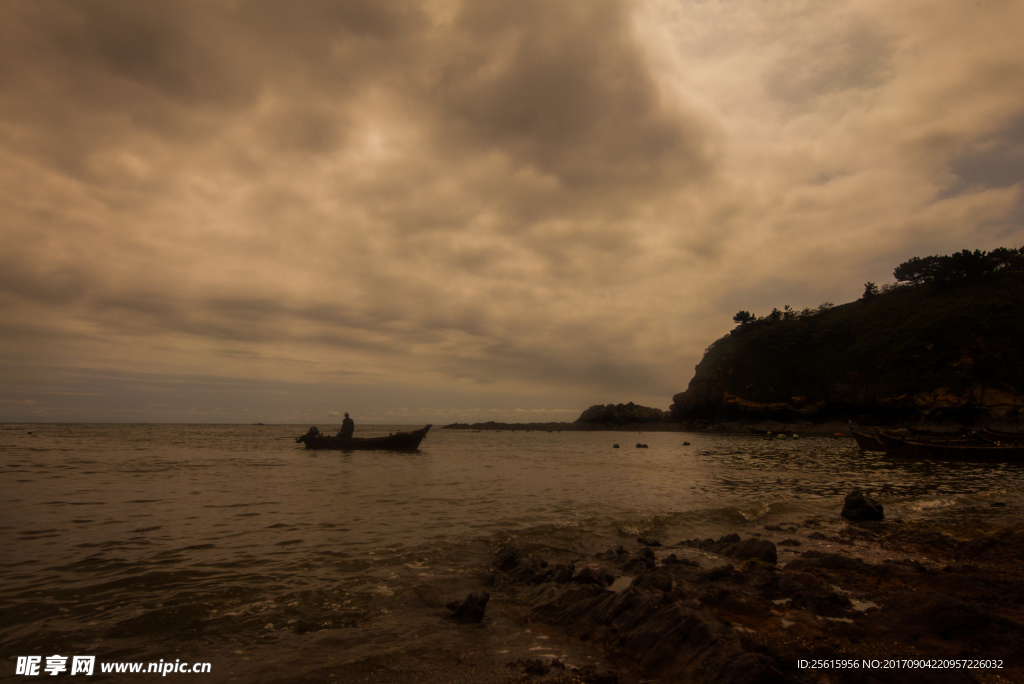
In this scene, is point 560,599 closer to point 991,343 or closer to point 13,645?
point 13,645

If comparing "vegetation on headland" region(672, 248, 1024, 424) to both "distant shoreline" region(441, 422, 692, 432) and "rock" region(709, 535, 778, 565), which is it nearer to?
"distant shoreline" region(441, 422, 692, 432)

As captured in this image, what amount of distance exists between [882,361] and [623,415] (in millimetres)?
56526

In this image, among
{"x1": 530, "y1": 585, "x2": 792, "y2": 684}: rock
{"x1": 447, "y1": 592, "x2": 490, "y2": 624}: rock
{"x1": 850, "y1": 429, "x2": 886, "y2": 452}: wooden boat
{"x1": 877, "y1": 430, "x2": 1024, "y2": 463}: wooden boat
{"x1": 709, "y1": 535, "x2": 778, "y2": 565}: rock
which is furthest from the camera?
{"x1": 850, "y1": 429, "x2": 886, "y2": 452}: wooden boat

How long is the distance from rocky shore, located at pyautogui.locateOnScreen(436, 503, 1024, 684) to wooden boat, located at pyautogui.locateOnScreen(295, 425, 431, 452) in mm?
29257

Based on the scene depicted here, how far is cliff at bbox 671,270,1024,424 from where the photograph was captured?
2096 inches

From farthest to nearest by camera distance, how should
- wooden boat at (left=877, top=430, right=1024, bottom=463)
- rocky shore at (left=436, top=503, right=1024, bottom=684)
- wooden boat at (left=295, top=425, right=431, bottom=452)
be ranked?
wooden boat at (left=295, top=425, right=431, bottom=452) → wooden boat at (left=877, top=430, right=1024, bottom=463) → rocky shore at (left=436, top=503, right=1024, bottom=684)

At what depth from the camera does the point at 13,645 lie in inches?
203

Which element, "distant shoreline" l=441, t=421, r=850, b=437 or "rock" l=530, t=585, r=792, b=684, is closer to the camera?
"rock" l=530, t=585, r=792, b=684

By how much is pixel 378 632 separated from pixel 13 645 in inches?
154

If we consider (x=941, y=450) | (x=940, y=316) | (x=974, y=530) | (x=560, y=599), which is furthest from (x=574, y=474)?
(x=940, y=316)

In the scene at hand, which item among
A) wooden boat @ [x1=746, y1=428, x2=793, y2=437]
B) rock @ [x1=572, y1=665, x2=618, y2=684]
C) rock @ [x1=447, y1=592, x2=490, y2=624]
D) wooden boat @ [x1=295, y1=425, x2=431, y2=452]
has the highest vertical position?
rock @ [x1=572, y1=665, x2=618, y2=684]

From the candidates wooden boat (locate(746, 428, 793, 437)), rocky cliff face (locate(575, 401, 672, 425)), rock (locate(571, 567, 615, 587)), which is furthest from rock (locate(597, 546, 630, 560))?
rocky cliff face (locate(575, 401, 672, 425))

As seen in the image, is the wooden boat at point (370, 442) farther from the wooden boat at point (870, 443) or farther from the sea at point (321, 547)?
the wooden boat at point (870, 443)

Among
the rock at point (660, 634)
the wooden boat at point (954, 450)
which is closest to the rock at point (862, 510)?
the rock at point (660, 634)
